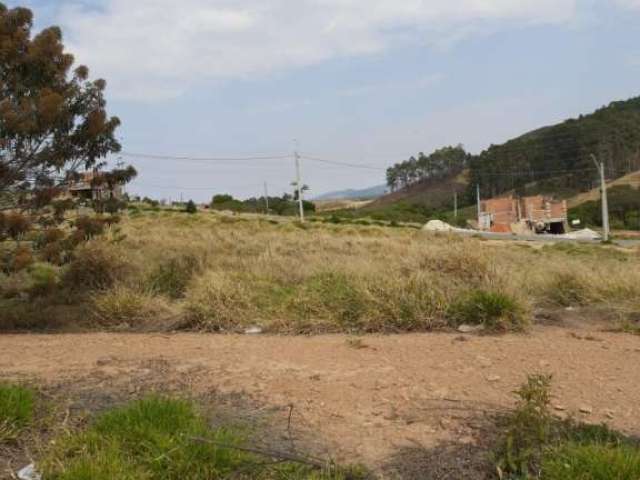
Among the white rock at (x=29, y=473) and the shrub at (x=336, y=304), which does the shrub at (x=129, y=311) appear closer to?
the shrub at (x=336, y=304)

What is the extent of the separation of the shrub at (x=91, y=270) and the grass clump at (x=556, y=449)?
8.02 m

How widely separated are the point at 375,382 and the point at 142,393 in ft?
5.12

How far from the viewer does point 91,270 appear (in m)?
10.1

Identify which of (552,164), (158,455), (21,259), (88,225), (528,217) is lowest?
(528,217)

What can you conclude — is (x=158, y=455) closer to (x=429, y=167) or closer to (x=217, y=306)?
(x=217, y=306)

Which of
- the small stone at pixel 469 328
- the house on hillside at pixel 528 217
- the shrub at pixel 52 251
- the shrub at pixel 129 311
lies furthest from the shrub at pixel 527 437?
the house on hillside at pixel 528 217

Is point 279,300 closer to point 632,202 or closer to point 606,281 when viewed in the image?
point 606,281

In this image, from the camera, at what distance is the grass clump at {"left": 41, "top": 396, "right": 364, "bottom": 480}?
2834 millimetres

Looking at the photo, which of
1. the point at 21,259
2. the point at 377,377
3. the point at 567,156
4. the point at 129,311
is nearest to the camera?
the point at 377,377

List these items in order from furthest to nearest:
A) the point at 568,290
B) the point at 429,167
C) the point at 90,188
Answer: the point at 429,167
the point at 90,188
the point at 568,290

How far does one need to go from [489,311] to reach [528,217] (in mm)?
73574

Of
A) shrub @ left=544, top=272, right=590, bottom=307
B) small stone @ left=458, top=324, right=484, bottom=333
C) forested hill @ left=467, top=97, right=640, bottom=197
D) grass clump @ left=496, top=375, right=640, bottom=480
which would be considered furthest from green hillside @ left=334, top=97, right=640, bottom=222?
grass clump @ left=496, top=375, right=640, bottom=480

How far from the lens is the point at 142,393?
4133 millimetres

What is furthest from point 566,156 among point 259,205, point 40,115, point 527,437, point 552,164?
point 527,437
